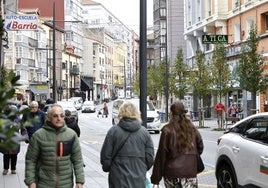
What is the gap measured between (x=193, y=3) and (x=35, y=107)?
4166 centimetres

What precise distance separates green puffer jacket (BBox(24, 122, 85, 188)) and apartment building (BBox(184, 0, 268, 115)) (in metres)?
28.3

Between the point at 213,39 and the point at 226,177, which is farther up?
the point at 213,39

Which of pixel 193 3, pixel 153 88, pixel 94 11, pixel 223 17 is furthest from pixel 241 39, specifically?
pixel 94 11

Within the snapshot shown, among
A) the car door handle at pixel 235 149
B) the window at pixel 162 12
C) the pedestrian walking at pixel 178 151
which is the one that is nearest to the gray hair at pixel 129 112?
the pedestrian walking at pixel 178 151

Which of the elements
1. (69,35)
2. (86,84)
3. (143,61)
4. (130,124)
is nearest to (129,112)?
(130,124)

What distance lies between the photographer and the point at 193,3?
51.6 metres

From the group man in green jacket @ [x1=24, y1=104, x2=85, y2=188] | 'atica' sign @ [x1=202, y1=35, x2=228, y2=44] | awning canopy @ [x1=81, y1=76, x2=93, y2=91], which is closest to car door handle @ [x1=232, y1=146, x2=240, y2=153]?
man in green jacket @ [x1=24, y1=104, x2=85, y2=188]

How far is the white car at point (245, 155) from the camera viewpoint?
6887 millimetres

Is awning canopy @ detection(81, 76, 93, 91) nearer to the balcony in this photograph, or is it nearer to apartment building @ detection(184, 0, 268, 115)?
the balcony

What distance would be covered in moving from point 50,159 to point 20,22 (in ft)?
46.5

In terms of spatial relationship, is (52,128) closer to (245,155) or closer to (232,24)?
(245,155)

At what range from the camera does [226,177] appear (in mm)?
8195

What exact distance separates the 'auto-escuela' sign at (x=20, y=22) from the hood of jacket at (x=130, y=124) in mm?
13744

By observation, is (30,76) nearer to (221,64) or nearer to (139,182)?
(221,64)
